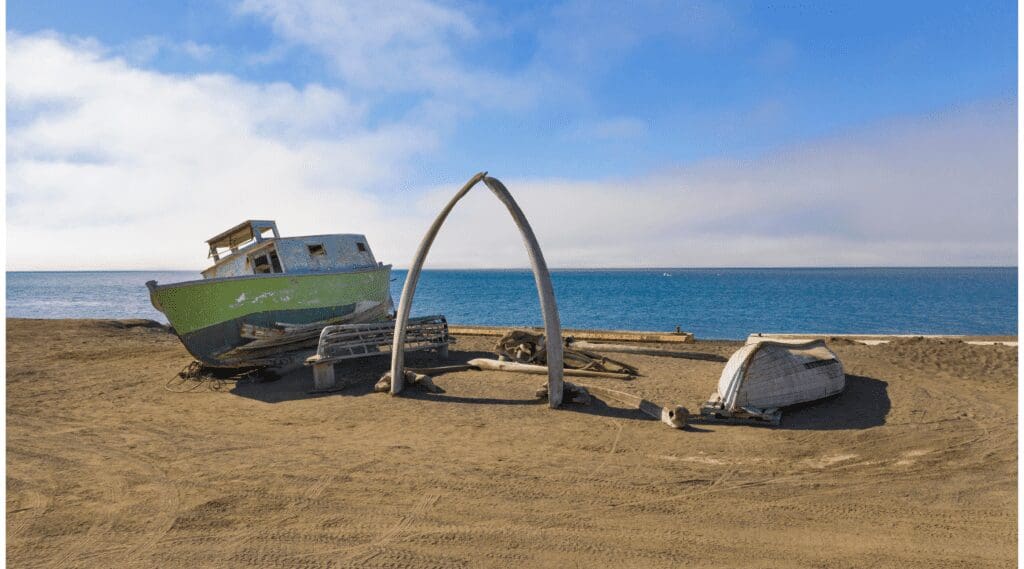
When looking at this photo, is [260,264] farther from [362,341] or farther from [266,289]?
[362,341]

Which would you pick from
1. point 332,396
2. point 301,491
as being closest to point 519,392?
point 332,396

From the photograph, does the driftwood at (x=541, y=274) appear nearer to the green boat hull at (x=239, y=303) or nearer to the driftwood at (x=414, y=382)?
the driftwood at (x=414, y=382)

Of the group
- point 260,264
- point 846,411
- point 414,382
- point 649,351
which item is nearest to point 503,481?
point 414,382

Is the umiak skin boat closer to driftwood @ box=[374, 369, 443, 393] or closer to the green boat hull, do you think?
the green boat hull

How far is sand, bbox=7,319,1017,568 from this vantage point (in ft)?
16.6

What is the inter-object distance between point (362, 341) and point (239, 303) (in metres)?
3.55

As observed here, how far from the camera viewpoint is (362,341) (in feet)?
41.5

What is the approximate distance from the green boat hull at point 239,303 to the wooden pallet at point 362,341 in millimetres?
1936

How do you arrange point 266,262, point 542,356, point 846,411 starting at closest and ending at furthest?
point 846,411
point 542,356
point 266,262

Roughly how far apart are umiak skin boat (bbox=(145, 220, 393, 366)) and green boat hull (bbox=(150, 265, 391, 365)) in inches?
0.8

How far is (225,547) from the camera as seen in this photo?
510cm

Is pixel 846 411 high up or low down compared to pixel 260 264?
down

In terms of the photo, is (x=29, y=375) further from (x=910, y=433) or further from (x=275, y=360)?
(x=910, y=433)

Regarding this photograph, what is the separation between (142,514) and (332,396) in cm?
547
